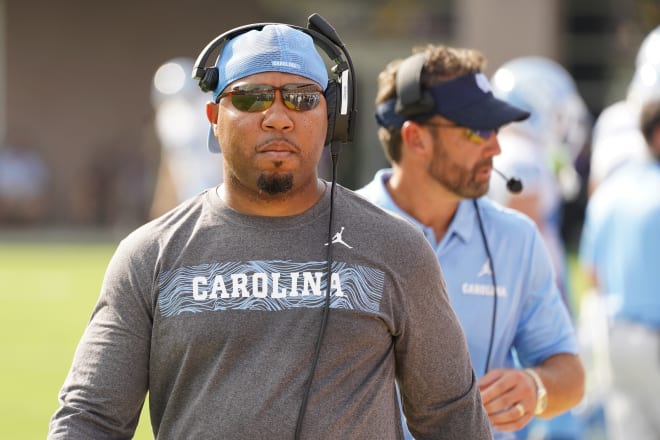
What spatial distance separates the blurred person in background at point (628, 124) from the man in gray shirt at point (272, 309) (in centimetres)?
370

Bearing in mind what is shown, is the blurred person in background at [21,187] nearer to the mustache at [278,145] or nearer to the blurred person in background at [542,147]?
the blurred person in background at [542,147]

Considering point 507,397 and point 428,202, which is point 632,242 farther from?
point 507,397

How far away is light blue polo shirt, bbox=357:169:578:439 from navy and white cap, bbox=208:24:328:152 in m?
0.91

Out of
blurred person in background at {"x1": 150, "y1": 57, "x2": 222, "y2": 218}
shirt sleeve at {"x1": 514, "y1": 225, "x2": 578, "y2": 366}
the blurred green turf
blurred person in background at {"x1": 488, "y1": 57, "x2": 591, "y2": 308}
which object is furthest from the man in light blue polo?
blurred person in background at {"x1": 150, "y1": 57, "x2": 222, "y2": 218}

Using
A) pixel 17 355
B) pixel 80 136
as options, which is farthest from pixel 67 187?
pixel 17 355

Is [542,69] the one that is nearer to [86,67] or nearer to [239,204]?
[239,204]

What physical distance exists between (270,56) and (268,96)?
93mm

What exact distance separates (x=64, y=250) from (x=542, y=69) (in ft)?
49.3

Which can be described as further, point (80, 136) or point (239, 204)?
point (80, 136)

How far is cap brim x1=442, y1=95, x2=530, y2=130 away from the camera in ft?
13.1

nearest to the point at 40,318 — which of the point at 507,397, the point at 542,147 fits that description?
the point at 542,147

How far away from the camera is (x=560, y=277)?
6.43 meters

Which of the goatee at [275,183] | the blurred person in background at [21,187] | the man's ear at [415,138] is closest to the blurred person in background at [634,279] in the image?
the man's ear at [415,138]

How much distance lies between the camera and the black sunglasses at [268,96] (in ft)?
9.51
